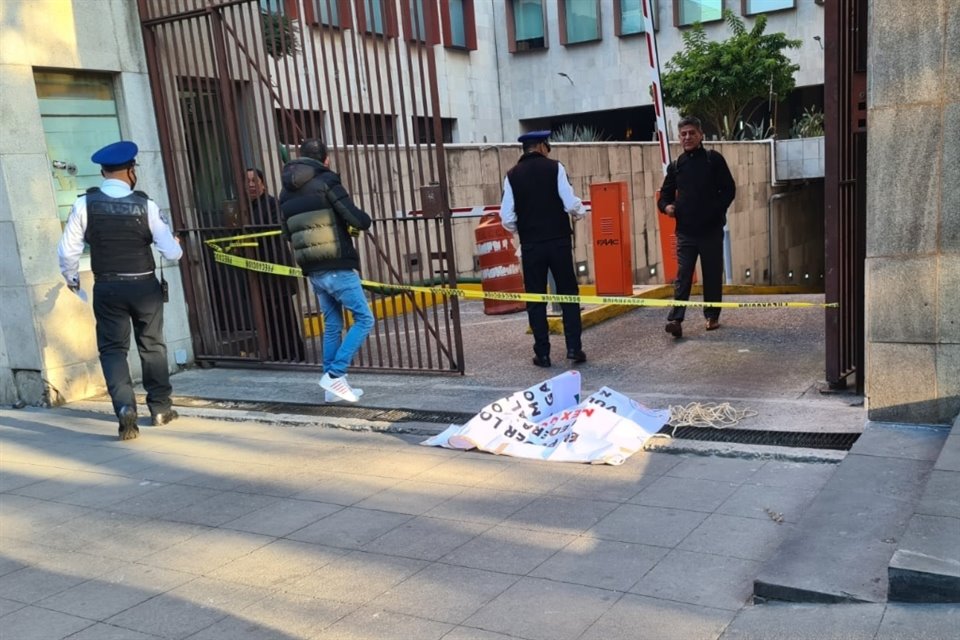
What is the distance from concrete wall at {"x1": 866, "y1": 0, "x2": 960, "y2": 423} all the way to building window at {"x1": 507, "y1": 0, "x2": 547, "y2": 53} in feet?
89.6

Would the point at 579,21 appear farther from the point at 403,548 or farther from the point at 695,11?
the point at 403,548

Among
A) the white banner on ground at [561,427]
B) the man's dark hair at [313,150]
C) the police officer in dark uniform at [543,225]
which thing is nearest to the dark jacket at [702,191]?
the police officer in dark uniform at [543,225]

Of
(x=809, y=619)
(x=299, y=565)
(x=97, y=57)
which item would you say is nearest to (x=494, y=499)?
(x=299, y=565)

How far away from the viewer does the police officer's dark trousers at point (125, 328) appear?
605 cm

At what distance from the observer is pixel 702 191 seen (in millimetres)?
7500

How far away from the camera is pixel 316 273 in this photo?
639cm

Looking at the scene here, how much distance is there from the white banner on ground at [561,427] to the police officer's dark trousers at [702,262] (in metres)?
2.58

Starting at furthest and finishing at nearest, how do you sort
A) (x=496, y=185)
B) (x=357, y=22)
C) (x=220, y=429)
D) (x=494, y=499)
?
(x=496, y=185) → (x=357, y=22) → (x=220, y=429) → (x=494, y=499)

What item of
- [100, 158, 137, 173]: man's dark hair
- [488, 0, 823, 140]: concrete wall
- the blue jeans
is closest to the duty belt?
[100, 158, 137, 173]: man's dark hair

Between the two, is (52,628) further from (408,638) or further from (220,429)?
(220,429)

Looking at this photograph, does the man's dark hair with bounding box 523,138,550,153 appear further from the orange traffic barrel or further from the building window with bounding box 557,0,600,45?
the building window with bounding box 557,0,600,45

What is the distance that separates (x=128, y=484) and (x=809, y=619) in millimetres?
3960

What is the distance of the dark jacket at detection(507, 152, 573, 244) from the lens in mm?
6871

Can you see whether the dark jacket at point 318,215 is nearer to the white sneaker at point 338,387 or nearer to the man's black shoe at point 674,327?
the white sneaker at point 338,387
